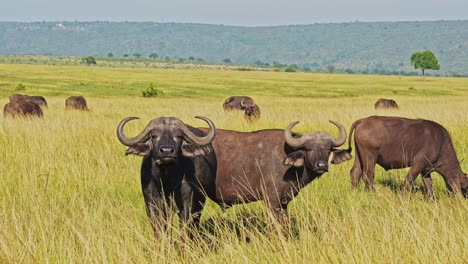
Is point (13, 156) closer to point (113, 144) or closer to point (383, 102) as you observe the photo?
point (113, 144)

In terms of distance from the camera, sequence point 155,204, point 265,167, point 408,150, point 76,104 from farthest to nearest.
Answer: point 76,104 → point 408,150 → point 265,167 → point 155,204

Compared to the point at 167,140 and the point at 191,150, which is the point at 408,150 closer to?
the point at 191,150

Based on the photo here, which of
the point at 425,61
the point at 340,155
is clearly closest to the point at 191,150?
the point at 340,155

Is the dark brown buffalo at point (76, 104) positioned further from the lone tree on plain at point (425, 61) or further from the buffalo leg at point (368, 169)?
the lone tree on plain at point (425, 61)

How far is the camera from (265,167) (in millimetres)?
6695

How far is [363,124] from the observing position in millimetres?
9805

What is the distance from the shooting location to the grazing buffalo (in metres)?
5.34

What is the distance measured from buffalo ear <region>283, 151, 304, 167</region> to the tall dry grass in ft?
1.25

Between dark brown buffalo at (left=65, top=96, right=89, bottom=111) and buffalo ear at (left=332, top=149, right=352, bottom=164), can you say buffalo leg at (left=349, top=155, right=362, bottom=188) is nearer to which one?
buffalo ear at (left=332, top=149, right=352, bottom=164)

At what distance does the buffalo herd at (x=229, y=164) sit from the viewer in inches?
215

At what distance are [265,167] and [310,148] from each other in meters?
0.70

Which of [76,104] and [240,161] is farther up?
[240,161]

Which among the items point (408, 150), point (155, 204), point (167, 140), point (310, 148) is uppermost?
point (167, 140)

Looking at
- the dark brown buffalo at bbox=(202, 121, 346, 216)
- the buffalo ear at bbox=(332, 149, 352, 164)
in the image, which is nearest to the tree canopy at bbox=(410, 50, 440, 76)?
the dark brown buffalo at bbox=(202, 121, 346, 216)
